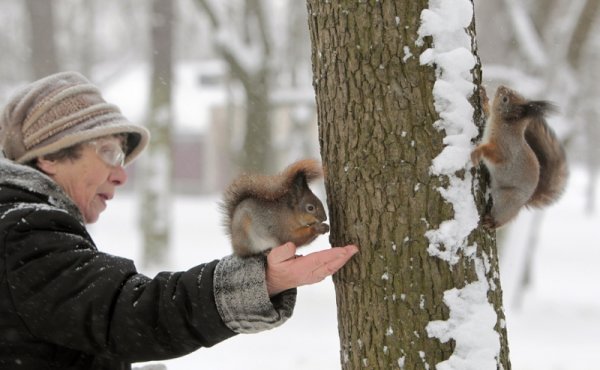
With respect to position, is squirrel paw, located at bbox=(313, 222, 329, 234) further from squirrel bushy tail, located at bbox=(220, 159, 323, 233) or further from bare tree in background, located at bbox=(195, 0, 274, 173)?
bare tree in background, located at bbox=(195, 0, 274, 173)

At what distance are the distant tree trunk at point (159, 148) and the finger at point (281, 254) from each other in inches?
397

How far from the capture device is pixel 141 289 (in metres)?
1.72

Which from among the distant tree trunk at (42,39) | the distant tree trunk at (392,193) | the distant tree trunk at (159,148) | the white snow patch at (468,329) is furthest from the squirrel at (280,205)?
the distant tree trunk at (42,39)

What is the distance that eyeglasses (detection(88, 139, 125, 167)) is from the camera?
6.93 ft

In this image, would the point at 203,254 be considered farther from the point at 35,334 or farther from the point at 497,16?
the point at 35,334

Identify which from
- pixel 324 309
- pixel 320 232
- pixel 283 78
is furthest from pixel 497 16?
pixel 320 232

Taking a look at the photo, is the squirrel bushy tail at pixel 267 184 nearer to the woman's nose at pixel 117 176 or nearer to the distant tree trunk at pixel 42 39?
the woman's nose at pixel 117 176

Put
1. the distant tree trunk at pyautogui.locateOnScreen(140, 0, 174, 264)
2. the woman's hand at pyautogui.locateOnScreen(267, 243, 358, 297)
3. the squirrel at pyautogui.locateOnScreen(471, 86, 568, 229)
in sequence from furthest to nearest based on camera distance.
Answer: the distant tree trunk at pyautogui.locateOnScreen(140, 0, 174, 264) < the squirrel at pyautogui.locateOnScreen(471, 86, 568, 229) < the woman's hand at pyautogui.locateOnScreen(267, 243, 358, 297)

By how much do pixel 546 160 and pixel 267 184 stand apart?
90 centimetres

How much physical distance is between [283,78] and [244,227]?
48.7ft

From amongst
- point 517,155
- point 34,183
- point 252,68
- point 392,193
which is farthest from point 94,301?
point 252,68

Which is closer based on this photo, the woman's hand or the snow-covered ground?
the woman's hand

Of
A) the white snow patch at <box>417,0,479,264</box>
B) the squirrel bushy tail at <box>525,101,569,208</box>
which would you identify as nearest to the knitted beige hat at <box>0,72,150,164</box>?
the white snow patch at <box>417,0,479,264</box>

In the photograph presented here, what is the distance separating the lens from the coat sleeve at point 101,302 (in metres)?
1.67
